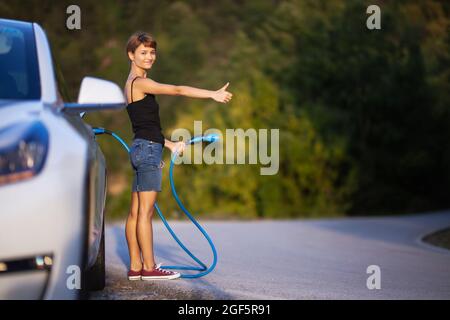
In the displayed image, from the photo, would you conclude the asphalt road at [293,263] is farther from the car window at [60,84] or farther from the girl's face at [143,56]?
→ the girl's face at [143,56]

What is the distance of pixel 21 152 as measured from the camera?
13.1 ft

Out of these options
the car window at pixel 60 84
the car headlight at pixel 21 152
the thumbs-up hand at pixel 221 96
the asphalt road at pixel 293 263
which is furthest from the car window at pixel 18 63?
the asphalt road at pixel 293 263

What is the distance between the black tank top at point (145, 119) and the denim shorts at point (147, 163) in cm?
4

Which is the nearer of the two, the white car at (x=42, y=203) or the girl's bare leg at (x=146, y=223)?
the white car at (x=42, y=203)

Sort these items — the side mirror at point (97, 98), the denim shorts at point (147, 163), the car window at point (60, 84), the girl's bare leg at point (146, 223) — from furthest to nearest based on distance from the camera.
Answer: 1. the girl's bare leg at point (146, 223)
2. the denim shorts at point (147, 163)
3. the car window at point (60, 84)
4. the side mirror at point (97, 98)

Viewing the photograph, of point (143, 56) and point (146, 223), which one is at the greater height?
point (143, 56)

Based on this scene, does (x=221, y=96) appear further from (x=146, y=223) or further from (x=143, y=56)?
(x=146, y=223)

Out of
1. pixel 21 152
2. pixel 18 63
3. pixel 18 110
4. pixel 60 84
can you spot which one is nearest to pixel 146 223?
pixel 60 84

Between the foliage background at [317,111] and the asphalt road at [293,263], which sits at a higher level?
the foliage background at [317,111]

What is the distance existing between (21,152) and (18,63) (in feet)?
4.16

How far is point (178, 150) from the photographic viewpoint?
6934 millimetres

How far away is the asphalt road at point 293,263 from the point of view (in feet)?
22.5

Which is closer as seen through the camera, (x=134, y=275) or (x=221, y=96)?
(x=221, y=96)

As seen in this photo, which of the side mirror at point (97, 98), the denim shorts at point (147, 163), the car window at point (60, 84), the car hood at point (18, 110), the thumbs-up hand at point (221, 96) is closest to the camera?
the car hood at point (18, 110)
